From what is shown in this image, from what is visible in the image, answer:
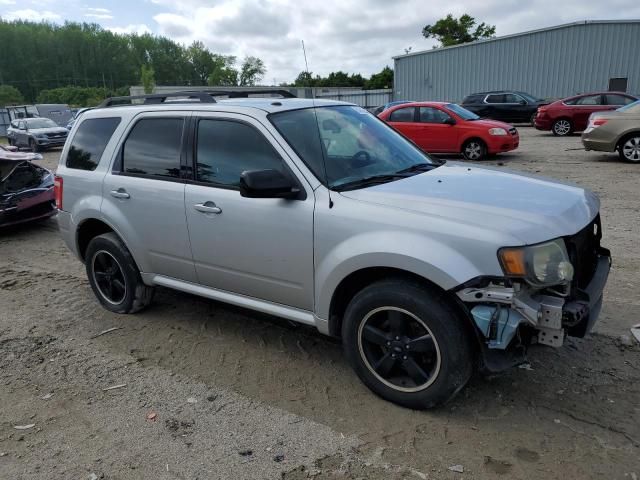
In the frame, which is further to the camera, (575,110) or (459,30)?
(459,30)

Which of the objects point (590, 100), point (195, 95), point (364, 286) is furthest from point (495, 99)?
point (364, 286)

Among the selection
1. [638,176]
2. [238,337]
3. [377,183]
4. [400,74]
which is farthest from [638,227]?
[400,74]

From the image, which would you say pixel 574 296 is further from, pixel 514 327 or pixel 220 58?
pixel 220 58

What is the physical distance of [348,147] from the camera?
381 centimetres

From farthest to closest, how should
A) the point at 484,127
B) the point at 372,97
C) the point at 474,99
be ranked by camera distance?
the point at 372,97 < the point at 474,99 < the point at 484,127

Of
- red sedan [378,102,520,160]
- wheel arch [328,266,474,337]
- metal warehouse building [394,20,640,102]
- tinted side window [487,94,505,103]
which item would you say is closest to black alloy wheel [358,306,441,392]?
wheel arch [328,266,474,337]

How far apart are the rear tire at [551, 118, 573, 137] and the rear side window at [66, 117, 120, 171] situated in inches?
683

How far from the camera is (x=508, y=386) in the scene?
3.40 meters

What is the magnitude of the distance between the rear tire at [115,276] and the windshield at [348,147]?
1.96 m

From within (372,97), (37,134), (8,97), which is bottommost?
(37,134)

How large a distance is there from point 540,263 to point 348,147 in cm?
164

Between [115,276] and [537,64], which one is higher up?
[537,64]

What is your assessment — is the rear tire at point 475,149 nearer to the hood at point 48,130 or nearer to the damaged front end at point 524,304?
the damaged front end at point 524,304

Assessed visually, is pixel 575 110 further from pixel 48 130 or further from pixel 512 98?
pixel 48 130
